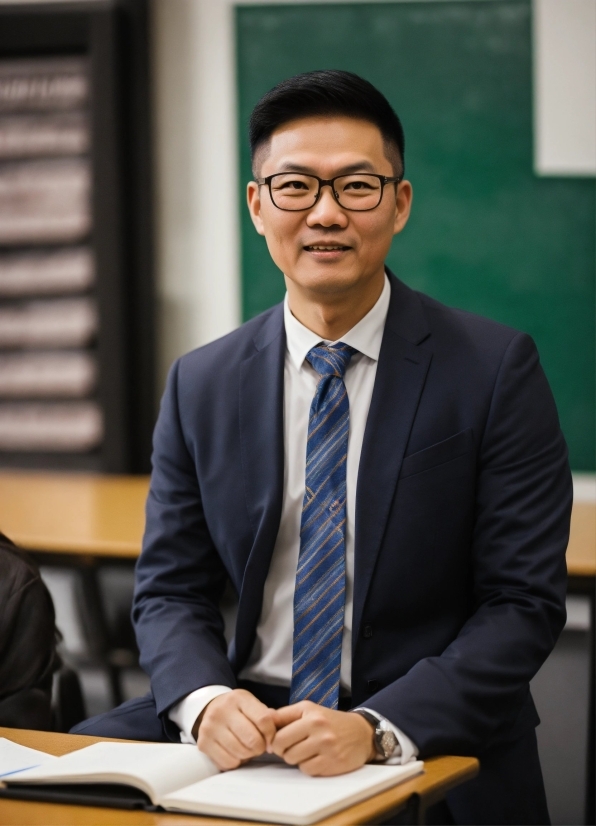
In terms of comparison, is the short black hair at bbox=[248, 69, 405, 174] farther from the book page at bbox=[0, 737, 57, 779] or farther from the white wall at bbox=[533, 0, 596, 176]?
the white wall at bbox=[533, 0, 596, 176]

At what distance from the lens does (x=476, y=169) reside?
2.89m

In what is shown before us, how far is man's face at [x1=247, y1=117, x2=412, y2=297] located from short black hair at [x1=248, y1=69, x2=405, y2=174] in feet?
0.04

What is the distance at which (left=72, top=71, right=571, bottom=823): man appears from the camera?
5.08ft

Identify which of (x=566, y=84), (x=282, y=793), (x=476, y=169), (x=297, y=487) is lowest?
(x=282, y=793)

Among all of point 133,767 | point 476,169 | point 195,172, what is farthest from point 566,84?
point 133,767

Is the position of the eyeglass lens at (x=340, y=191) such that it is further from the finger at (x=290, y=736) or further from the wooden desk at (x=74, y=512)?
the wooden desk at (x=74, y=512)

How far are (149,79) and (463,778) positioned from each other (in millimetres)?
2372

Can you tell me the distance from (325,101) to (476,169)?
54.8 inches

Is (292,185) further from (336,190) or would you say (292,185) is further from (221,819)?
(221,819)

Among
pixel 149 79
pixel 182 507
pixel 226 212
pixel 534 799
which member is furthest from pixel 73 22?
pixel 534 799

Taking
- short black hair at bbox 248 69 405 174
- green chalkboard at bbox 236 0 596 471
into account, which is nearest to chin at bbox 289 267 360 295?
short black hair at bbox 248 69 405 174

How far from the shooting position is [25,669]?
1668 mm

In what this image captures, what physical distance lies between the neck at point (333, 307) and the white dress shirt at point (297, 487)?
0.04ft

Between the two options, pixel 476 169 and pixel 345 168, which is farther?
pixel 476 169
